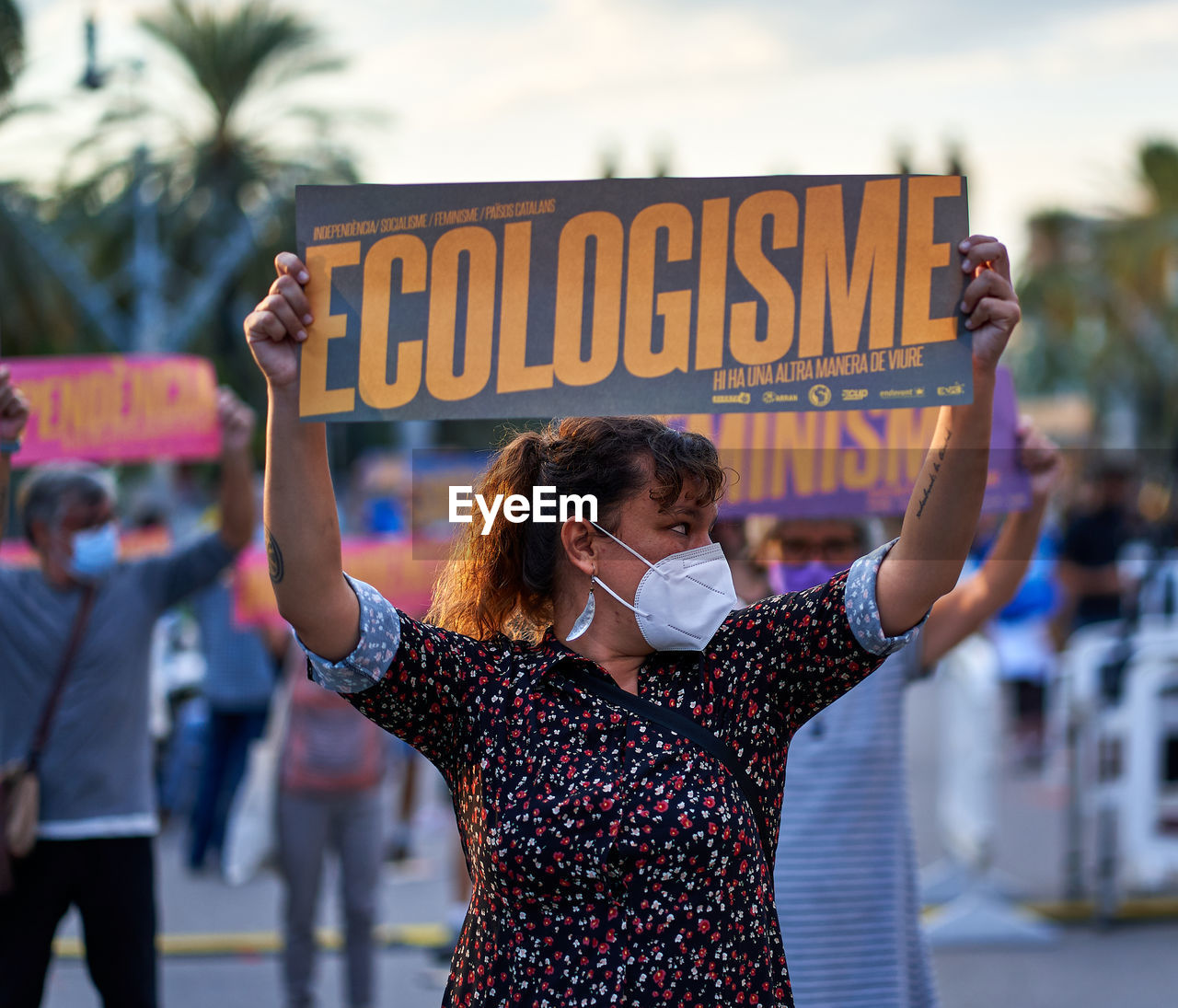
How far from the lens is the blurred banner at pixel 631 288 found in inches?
80.4

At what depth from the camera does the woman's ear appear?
2133mm

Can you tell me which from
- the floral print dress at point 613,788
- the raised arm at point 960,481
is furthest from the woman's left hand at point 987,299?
the floral print dress at point 613,788

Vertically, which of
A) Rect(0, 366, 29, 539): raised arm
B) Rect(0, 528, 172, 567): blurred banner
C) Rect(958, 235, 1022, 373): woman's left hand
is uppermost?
Rect(958, 235, 1022, 373): woman's left hand

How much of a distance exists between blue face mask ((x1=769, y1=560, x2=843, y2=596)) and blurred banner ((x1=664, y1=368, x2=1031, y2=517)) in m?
0.14

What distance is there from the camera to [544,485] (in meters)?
2.17

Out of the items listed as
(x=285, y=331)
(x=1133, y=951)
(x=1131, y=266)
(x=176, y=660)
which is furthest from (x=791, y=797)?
(x=1131, y=266)

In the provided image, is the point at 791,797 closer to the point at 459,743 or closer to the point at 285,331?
the point at 459,743

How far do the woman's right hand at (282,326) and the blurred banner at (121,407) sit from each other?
2050 mm

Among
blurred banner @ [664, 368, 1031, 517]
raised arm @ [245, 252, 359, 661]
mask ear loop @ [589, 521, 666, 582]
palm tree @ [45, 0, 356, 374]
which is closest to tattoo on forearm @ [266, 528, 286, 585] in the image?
raised arm @ [245, 252, 359, 661]

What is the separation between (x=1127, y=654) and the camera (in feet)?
21.1

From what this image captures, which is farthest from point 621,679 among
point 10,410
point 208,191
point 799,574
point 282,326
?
point 208,191

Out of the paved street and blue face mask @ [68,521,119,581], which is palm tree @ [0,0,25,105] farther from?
the paved street

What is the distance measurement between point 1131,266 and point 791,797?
32.4m

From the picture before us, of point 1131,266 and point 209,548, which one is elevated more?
point 1131,266
